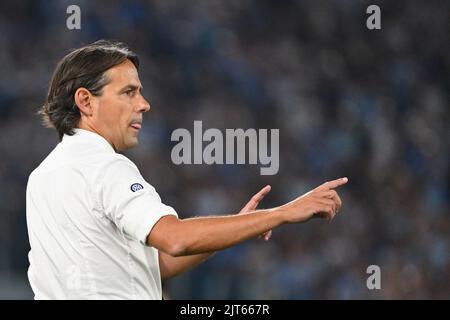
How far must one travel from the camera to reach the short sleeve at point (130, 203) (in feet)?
5.97

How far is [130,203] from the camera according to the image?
6.01ft

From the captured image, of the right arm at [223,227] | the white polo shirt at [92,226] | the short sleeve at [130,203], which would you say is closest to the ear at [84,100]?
the white polo shirt at [92,226]

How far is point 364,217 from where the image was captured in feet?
17.3

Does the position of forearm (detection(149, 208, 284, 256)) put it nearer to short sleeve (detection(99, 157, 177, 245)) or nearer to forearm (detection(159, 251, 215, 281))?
short sleeve (detection(99, 157, 177, 245))

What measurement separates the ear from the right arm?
42 cm

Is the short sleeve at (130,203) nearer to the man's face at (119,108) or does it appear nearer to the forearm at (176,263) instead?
the man's face at (119,108)

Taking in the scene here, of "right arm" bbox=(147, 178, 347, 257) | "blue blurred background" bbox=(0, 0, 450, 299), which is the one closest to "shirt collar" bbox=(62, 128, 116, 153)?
"right arm" bbox=(147, 178, 347, 257)

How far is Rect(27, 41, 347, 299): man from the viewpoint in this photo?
183 centimetres

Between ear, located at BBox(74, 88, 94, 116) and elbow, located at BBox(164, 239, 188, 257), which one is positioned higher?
ear, located at BBox(74, 88, 94, 116)

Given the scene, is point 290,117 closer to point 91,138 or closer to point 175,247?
point 91,138

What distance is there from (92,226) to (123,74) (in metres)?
0.44

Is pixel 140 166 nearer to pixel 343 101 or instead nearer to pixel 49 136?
pixel 49 136
